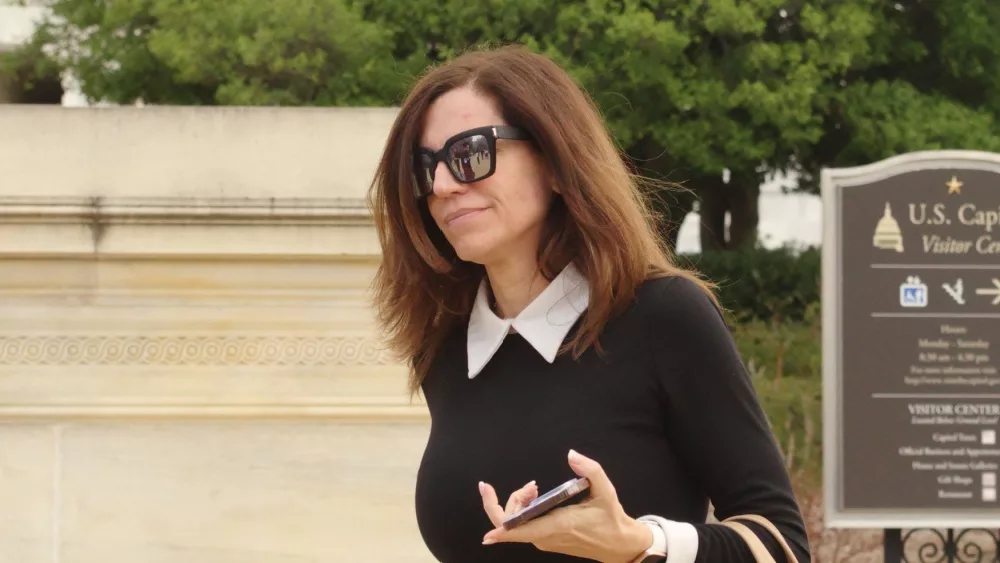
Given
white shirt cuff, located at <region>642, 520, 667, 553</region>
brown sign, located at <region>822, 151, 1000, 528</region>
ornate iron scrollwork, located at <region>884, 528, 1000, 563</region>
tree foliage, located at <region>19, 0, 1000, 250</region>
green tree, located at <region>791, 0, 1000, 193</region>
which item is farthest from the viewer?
green tree, located at <region>791, 0, 1000, 193</region>

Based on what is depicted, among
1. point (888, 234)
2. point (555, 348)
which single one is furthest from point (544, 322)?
point (888, 234)

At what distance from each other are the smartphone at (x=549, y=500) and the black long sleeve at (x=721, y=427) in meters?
0.27

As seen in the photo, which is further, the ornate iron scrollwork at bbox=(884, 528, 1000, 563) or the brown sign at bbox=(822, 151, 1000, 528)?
the ornate iron scrollwork at bbox=(884, 528, 1000, 563)

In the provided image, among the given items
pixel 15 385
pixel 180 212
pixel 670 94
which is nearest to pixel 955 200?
pixel 180 212

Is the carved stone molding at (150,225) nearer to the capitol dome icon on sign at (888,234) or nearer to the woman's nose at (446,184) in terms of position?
the capitol dome icon on sign at (888,234)

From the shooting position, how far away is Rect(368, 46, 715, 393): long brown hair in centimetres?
201

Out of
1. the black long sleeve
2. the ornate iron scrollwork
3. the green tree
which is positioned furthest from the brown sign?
the green tree

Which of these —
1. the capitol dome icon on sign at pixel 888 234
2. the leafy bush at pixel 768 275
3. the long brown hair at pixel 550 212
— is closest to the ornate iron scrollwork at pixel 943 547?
the capitol dome icon on sign at pixel 888 234

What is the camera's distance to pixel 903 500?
5.55 metres

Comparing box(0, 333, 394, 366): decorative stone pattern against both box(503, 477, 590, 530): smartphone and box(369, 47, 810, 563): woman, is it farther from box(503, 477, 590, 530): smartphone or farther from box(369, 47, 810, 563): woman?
box(503, 477, 590, 530): smartphone

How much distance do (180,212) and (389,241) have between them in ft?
8.13

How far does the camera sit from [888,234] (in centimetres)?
551

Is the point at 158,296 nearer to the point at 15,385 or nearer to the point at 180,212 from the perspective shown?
the point at 180,212

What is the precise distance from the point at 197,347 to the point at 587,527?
3270 mm
